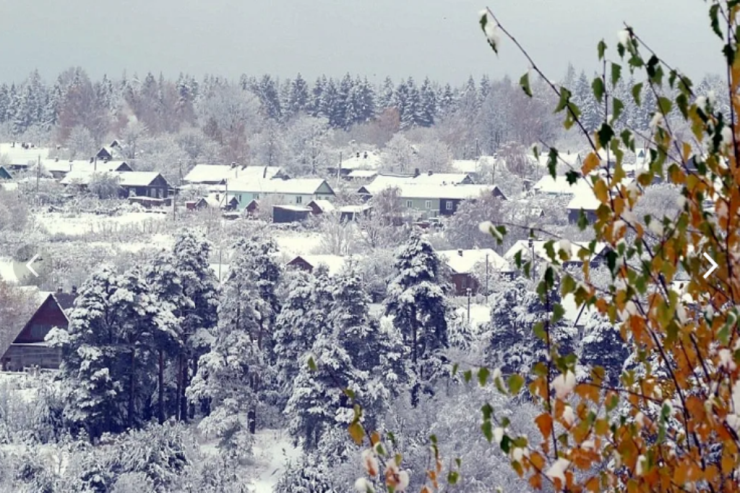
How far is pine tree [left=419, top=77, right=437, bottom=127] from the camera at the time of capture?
3772 inches

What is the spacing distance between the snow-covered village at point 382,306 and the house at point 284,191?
0.58 feet

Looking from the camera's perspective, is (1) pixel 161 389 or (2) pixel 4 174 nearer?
(1) pixel 161 389

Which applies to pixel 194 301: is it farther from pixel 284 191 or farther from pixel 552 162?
pixel 284 191

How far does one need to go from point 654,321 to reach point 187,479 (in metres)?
18.3

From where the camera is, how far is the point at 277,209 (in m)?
59.4

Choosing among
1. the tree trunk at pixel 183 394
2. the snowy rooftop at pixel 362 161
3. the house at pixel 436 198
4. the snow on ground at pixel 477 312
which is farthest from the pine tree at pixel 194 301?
the snowy rooftop at pixel 362 161

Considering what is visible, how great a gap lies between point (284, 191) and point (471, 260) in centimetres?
2306

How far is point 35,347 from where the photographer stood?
30.4 meters

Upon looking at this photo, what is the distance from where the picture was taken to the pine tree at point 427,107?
3772 inches

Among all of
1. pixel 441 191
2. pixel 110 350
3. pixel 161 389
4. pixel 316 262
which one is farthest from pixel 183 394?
pixel 441 191

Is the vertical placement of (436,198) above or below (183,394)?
above

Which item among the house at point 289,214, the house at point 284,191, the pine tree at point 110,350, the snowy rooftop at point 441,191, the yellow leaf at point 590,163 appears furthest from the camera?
the house at point 284,191

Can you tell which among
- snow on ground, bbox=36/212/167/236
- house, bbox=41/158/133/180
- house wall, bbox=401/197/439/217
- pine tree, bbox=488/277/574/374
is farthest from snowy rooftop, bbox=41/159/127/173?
pine tree, bbox=488/277/574/374

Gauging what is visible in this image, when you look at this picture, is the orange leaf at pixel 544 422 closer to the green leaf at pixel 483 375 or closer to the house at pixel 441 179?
the green leaf at pixel 483 375
